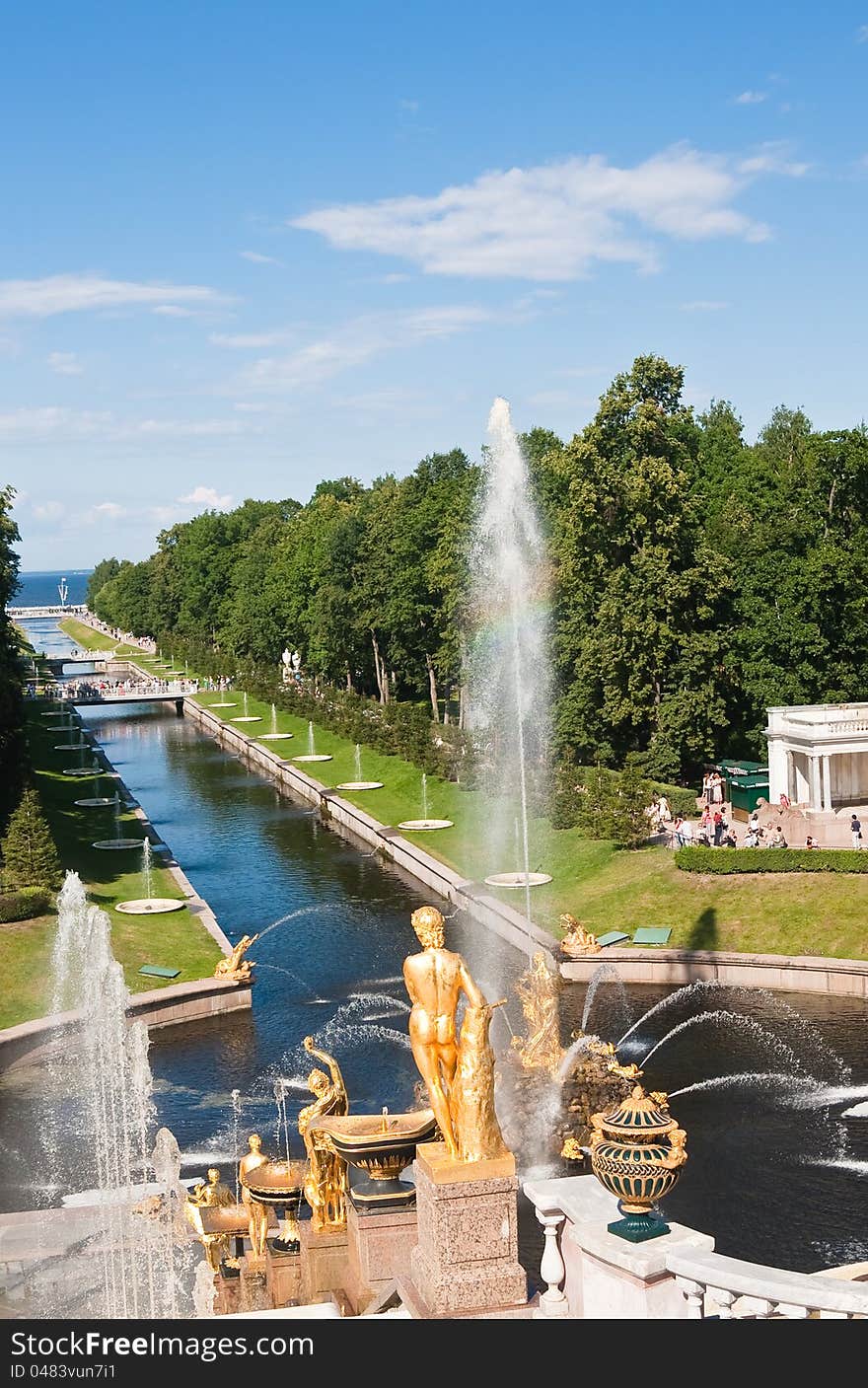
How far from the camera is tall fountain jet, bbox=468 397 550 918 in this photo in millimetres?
45500

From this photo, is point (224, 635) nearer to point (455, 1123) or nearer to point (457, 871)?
point (457, 871)

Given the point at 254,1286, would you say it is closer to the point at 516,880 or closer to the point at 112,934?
the point at 112,934

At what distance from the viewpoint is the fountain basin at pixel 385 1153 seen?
13516 millimetres

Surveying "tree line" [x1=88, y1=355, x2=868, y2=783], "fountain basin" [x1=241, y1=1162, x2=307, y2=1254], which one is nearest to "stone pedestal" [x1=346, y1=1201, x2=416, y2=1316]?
"fountain basin" [x1=241, y1=1162, x2=307, y2=1254]

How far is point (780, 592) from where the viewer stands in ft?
171

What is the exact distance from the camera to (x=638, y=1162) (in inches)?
408

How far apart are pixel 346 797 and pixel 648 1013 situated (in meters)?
31.6

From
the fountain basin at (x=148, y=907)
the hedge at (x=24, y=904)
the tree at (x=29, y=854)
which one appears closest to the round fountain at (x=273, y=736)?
the fountain basin at (x=148, y=907)

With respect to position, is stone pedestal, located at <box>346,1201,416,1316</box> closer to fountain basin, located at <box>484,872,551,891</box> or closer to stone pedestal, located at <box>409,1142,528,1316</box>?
stone pedestal, located at <box>409,1142,528,1316</box>

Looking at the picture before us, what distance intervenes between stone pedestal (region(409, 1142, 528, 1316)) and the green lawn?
71.7 feet

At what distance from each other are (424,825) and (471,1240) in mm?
41733

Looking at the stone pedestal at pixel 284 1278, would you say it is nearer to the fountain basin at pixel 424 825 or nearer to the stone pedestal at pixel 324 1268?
the stone pedestal at pixel 324 1268

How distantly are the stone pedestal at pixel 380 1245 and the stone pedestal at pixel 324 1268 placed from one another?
0.57 metres

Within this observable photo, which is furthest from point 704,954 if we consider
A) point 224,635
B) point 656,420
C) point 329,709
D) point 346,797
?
point 224,635
